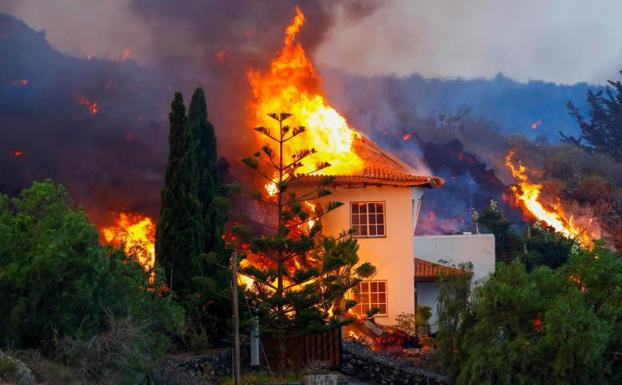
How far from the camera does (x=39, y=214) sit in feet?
49.1

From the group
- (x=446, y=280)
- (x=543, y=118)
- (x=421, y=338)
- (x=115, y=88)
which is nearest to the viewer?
(x=446, y=280)

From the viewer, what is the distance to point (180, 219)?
2005 centimetres

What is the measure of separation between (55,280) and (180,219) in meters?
6.61

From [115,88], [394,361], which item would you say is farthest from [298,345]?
[115,88]

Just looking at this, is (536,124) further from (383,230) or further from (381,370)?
(381,370)

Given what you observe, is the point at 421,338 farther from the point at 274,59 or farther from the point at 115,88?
the point at 115,88

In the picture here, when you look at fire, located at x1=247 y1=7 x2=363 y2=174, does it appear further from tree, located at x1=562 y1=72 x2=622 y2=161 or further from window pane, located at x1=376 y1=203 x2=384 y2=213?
tree, located at x1=562 y1=72 x2=622 y2=161

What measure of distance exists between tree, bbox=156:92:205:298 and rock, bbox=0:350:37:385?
803 centimetres

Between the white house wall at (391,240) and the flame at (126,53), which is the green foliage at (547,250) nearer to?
the white house wall at (391,240)

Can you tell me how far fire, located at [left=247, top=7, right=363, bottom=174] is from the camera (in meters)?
26.2

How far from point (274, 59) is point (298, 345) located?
1351 cm

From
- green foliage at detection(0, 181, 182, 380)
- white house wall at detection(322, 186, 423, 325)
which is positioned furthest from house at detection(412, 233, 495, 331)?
green foliage at detection(0, 181, 182, 380)

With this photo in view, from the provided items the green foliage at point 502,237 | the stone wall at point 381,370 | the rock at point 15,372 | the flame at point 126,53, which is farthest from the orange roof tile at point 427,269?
the rock at point 15,372

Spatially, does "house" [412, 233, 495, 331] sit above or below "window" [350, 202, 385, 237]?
below
